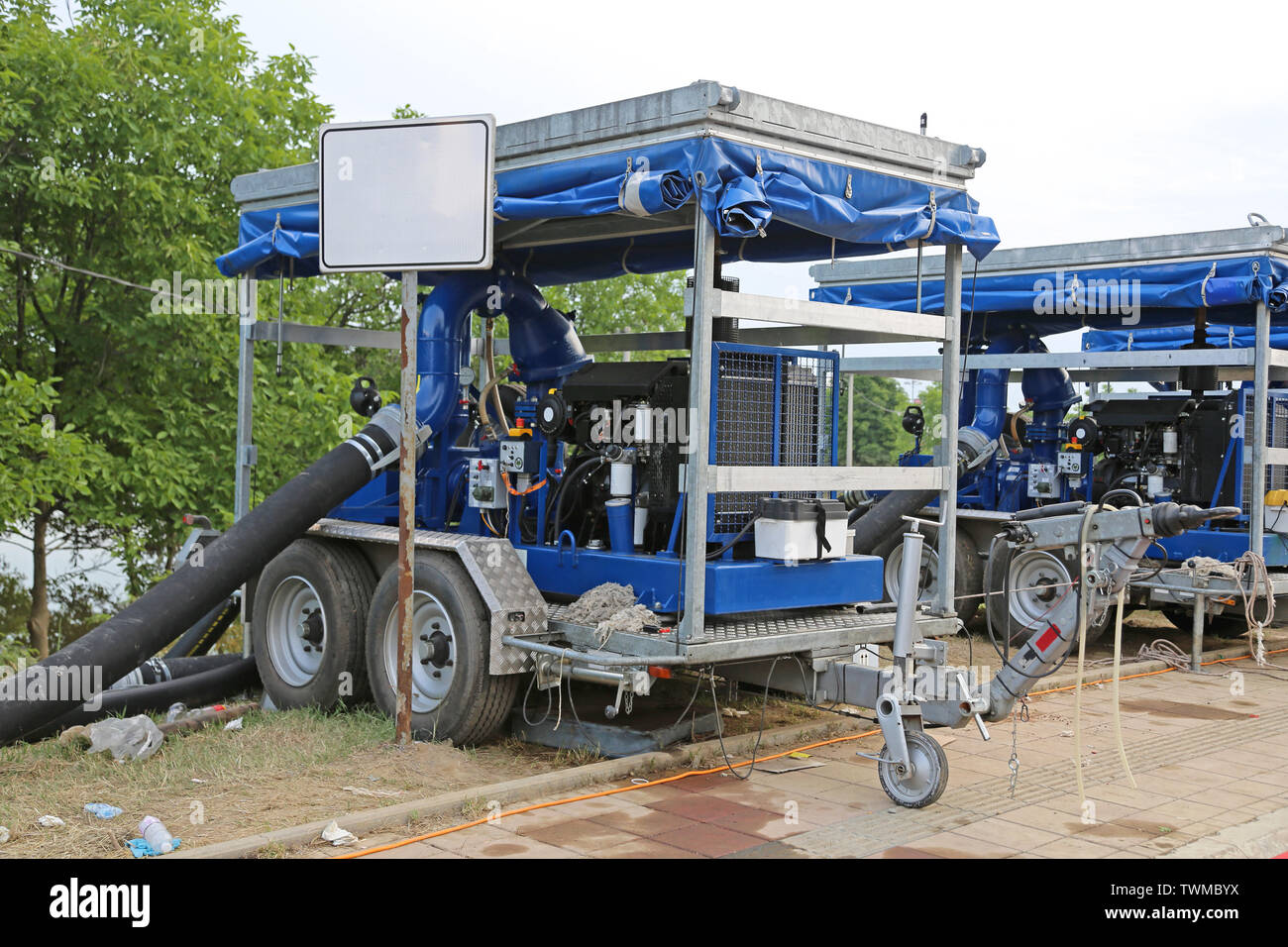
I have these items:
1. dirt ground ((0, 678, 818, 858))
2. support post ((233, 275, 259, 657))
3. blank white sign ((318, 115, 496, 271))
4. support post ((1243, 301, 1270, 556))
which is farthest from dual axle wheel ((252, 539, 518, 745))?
support post ((1243, 301, 1270, 556))

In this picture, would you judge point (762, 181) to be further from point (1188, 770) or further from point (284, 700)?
point (284, 700)

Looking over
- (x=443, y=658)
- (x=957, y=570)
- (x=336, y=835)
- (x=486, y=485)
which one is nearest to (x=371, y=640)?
(x=443, y=658)

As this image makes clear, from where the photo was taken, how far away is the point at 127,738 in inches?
274

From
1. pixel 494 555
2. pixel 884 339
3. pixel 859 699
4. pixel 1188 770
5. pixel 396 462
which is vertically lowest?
pixel 1188 770

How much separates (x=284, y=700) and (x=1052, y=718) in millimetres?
5160

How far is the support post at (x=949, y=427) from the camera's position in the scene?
24.3 feet

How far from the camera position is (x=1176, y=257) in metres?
11.5

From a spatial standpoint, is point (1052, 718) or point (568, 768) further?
point (1052, 718)

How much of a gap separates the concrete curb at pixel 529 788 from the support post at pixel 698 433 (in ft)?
2.81

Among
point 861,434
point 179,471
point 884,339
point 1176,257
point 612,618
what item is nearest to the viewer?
point 612,618

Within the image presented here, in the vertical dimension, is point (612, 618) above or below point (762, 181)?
below

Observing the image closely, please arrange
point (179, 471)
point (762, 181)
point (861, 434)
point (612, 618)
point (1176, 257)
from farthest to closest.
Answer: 1. point (861, 434)
2. point (179, 471)
3. point (1176, 257)
4. point (612, 618)
5. point (762, 181)

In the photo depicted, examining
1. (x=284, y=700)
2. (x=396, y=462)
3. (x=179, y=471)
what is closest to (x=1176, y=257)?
(x=396, y=462)

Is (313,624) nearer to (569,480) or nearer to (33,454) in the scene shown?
(569,480)
